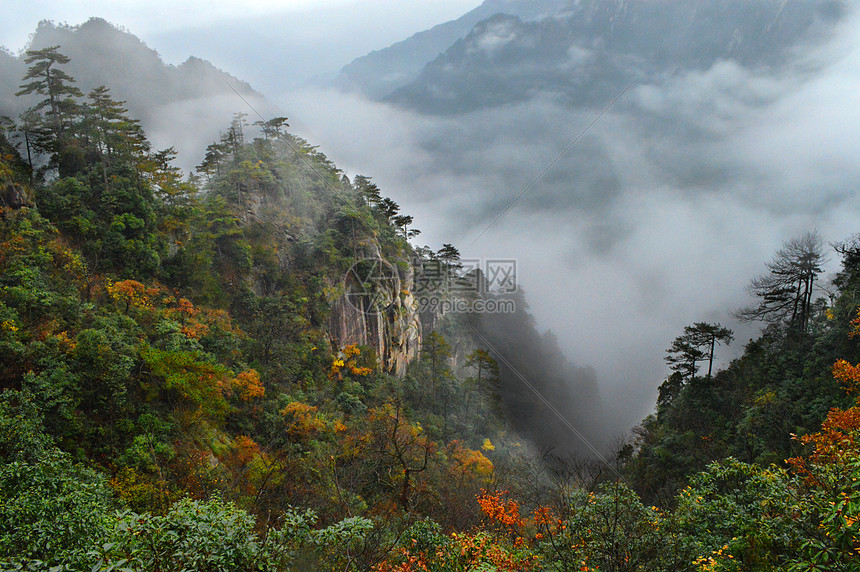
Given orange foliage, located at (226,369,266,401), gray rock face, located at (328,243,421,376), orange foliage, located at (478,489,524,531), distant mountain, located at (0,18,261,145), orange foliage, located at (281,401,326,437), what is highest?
distant mountain, located at (0,18,261,145)

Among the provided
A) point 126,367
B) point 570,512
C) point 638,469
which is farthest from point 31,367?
point 638,469

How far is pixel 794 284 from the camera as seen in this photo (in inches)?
1140

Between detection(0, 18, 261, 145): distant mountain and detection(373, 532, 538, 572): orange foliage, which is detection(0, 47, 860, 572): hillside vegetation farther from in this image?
detection(0, 18, 261, 145): distant mountain

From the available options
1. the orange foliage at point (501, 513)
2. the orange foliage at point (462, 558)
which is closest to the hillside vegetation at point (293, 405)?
the orange foliage at point (462, 558)

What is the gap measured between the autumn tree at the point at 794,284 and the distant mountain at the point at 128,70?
61.8m

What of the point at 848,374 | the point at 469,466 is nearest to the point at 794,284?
the point at 848,374

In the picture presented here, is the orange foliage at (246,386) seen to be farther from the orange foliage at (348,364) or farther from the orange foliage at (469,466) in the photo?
the orange foliage at (469,466)

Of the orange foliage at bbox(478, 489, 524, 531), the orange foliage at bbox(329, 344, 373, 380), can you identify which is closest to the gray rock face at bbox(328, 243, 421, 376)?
the orange foliage at bbox(329, 344, 373, 380)

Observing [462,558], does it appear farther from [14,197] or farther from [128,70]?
[128,70]

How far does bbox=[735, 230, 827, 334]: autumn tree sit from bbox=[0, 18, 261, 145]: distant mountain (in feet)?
203

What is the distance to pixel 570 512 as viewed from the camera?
1044 centimetres

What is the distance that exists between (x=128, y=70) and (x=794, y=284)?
75.4 meters

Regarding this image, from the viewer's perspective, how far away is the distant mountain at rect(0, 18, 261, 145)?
48.4 metres

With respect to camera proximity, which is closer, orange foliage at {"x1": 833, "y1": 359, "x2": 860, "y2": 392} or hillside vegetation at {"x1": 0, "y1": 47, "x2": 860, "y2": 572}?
hillside vegetation at {"x1": 0, "y1": 47, "x2": 860, "y2": 572}
